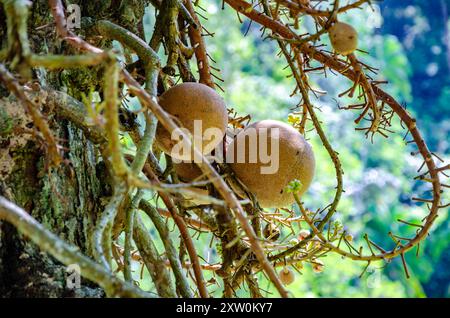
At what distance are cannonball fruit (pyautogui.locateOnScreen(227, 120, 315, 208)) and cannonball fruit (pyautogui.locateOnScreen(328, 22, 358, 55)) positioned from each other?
22cm

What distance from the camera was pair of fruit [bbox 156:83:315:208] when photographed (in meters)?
0.98

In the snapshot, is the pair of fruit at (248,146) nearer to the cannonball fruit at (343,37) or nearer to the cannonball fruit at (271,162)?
the cannonball fruit at (271,162)

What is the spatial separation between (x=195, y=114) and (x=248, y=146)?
0.40 ft

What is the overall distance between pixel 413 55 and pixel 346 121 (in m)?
4.00

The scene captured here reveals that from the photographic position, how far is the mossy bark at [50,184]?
2.77 feet

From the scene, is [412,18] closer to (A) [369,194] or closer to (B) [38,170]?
(A) [369,194]

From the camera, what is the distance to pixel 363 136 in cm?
600

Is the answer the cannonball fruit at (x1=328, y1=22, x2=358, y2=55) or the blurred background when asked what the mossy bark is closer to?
the cannonball fruit at (x1=328, y1=22, x2=358, y2=55)

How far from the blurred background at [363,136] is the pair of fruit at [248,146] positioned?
95.3 inches

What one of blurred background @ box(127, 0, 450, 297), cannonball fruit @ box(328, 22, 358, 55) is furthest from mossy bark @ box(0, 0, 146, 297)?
blurred background @ box(127, 0, 450, 297)

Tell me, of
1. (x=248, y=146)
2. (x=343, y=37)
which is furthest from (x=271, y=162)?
(x=343, y=37)

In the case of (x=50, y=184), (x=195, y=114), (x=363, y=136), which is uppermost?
(x=363, y=136)

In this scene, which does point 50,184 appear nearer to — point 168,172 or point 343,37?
point 168,172

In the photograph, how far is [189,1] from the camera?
1199 mm
